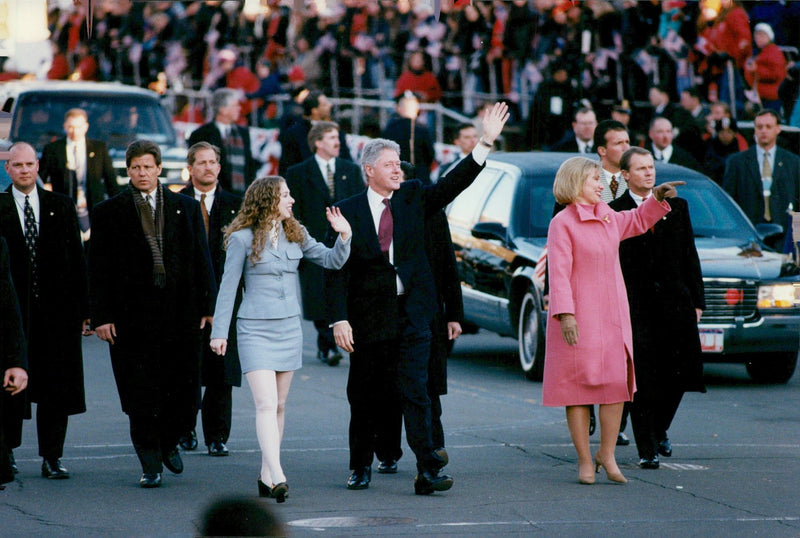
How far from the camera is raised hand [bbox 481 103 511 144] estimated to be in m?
8.53

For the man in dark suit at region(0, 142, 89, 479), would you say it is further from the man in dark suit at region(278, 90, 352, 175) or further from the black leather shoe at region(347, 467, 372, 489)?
the man in dark suit at region(278, 90, 352, 175)

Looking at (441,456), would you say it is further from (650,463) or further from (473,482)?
(650,463)

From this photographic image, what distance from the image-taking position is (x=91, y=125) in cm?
2069

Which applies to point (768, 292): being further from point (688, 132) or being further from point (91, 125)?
point (91, 125)

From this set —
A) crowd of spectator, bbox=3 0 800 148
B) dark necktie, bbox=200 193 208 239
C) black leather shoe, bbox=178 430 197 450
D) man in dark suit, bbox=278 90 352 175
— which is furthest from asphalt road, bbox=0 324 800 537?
crowd of spectator, bbox=3 0 800 148

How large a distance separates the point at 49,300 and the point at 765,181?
29.3 ft

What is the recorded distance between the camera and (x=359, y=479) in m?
8.80

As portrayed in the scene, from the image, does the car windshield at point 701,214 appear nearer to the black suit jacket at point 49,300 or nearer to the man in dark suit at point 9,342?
the black suit jacket at point 49,300

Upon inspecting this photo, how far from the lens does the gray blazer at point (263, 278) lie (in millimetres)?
8555

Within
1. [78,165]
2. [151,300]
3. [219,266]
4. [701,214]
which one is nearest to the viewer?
[151,300]

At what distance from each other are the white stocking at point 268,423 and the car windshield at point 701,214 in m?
5.77

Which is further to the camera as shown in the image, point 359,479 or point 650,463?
point 650,463

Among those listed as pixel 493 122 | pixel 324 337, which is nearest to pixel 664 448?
pixel 493 122

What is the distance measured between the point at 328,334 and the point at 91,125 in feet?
24.0
